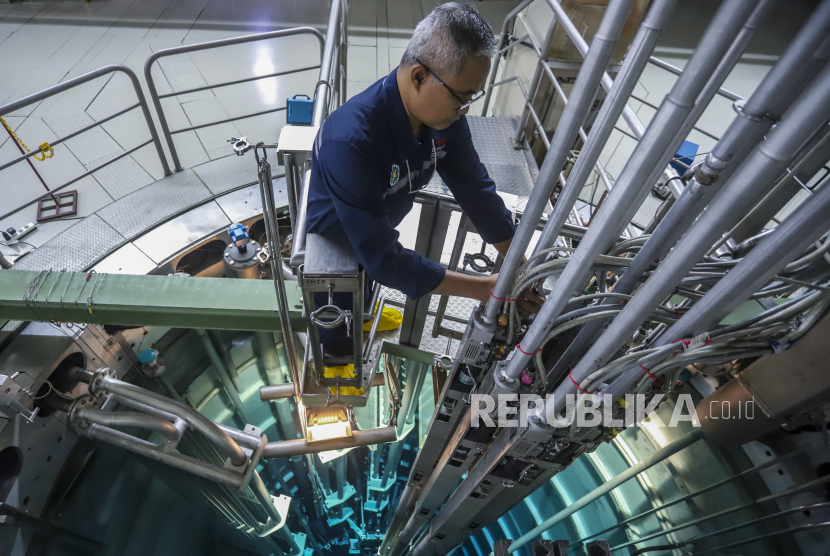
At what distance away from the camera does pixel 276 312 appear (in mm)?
2967

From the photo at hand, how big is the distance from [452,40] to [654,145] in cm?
78

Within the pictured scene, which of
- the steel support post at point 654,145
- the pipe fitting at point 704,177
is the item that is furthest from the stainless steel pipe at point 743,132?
the steel support post at point 654,145

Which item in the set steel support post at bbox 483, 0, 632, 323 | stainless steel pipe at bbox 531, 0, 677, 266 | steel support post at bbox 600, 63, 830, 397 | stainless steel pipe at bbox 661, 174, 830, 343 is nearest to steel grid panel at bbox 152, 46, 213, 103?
steel support post at bbox 483, 0, 632, 323

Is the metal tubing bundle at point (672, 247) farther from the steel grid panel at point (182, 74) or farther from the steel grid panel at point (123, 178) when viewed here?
the steel grid panel at point (182, 74)

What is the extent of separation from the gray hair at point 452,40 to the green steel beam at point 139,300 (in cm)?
190

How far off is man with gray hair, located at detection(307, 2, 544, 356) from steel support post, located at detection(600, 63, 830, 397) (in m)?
0.63

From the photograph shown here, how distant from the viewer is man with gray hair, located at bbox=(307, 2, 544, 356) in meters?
1.54

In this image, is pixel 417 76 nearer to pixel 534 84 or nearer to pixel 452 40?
pixel 452 40

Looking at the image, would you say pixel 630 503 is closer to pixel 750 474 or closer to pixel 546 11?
pixel 750 474

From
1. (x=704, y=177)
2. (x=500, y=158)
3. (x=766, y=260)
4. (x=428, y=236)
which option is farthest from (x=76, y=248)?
(x=766, y=260)

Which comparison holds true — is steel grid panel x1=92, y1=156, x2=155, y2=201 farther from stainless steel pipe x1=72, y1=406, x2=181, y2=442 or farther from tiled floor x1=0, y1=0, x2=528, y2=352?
stainless steel pipe x1=72, y1=406, x2=181, y2=442

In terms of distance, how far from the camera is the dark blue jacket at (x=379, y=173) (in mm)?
1690

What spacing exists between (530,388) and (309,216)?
4.00ft

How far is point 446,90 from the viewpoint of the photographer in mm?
1582
